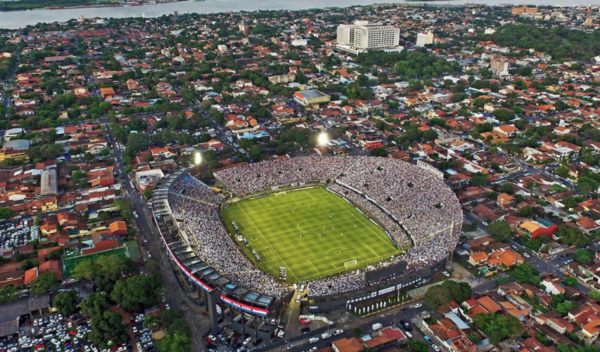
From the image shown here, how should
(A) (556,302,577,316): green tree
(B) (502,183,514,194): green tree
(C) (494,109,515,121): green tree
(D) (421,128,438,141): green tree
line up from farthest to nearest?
(C) (494,109,515,121): green tree, (D) (421,128,438,141): green tree, (B) (502,183,514,194): green tree, (A) (556,302,577,316): green tree

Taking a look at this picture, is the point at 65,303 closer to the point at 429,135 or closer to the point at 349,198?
the point at 349,198

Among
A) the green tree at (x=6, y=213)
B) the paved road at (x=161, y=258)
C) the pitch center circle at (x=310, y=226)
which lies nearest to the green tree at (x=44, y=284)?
the paved road at (x=161, y=258)

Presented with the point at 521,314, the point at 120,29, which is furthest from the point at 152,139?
the point at 120,29

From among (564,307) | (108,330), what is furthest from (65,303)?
(564,307)

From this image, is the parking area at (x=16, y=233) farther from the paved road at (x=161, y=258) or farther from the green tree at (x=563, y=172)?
the green tree at (x=563, y=172)

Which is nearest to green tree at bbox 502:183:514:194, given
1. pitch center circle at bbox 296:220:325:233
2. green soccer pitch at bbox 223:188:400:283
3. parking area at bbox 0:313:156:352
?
green soccer pitch at bbox 223:188:400:283

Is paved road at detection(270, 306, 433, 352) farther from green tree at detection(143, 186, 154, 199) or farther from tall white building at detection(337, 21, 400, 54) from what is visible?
tall white building at detection(337, 21, 400, 54)

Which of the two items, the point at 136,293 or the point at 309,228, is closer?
the point at 136,293
